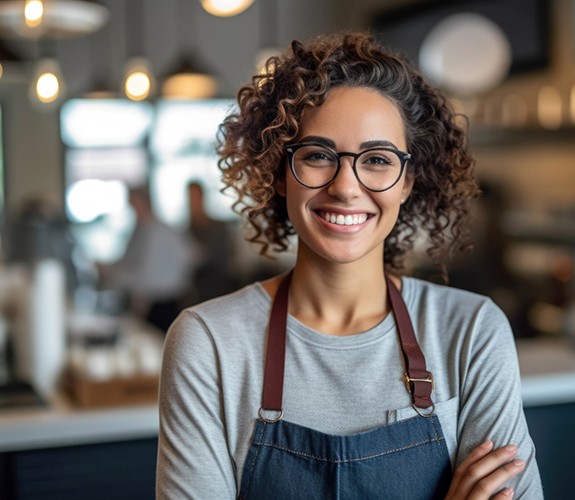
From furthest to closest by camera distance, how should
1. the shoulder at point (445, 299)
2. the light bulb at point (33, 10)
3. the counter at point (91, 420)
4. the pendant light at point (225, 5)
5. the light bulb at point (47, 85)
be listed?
1. the light bulb at point (47, 85)
2. the light bulb at point (33, 10)
3. the pendant light at point (225, 5)
4. the counter at point (91, 420)
5. the shoulder at point (445, 299)

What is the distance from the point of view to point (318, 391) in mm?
1516

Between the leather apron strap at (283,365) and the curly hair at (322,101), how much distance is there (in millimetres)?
219

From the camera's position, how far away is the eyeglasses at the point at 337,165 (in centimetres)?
148

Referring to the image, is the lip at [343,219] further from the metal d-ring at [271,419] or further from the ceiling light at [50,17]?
the ceiling light at [50,17]

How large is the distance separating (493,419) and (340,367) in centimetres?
27

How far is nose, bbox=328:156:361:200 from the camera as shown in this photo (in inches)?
57.4

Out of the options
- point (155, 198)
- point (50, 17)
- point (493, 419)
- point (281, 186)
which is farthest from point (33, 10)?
point (155, 198)

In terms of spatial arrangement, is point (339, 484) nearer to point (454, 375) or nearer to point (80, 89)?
point (454, 375)

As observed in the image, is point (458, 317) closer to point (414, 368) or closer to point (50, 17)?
point (414, 368)

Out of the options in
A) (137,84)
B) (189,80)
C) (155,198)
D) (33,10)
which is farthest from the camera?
(155,198)

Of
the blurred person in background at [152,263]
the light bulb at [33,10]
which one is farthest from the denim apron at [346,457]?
the blurred person in background at [152,263]

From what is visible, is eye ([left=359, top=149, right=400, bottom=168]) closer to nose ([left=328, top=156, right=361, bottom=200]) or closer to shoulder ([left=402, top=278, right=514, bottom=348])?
nose ([left=328, top=156, right=361, bottom=200])

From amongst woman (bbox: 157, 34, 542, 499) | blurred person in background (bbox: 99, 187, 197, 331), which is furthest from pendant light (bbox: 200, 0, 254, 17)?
blurred person in background (bbox: 99, 187, 197, 331)

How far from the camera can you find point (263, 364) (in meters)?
1.54
